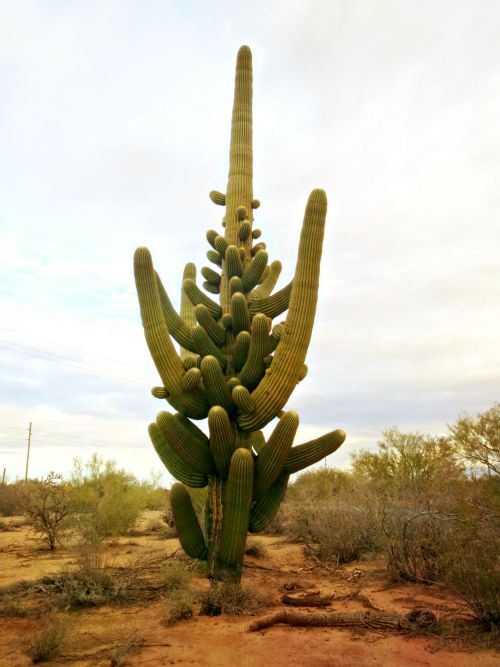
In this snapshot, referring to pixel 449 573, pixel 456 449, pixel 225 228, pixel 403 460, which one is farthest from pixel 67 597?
pixel 403 460

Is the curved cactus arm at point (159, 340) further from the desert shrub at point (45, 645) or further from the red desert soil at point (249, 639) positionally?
the desert shrub at point (45, 645)

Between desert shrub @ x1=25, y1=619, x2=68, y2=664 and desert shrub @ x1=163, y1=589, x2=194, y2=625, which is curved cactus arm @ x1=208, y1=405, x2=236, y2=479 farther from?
desert shrub @ x1=25, y1=619, x2=68, y2=664

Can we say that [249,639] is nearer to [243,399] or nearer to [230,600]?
[230,600]

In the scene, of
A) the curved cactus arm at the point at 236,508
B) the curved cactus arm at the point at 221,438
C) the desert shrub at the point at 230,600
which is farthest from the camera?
the curved cactus arm at the point at 221,438

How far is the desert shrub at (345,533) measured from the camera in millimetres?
10648

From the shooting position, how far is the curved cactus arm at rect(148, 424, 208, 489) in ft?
25.6

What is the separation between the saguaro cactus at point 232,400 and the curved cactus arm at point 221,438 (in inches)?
0.5

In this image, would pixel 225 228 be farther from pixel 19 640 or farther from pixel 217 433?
pixel 19 640

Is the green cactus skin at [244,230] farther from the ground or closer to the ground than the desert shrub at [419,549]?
farther from the ground

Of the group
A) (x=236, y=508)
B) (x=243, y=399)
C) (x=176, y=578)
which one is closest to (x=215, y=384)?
(x=243, y=399)

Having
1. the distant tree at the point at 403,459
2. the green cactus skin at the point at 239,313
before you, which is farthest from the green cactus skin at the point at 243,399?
the distant tree at the point at 403,459

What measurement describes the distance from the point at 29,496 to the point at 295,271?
30.2 ft

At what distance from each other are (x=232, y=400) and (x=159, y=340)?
53.5 inches

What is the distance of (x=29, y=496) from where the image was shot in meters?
12.8
